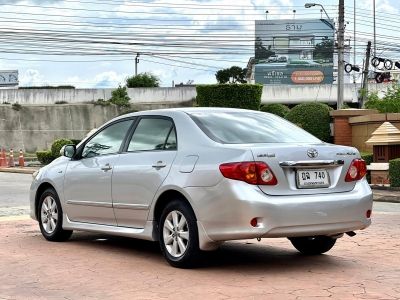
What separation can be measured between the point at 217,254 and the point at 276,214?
5.40 feet

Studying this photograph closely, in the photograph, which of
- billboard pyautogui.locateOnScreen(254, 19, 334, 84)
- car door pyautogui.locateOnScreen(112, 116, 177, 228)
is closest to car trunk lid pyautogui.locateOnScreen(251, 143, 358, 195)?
car door pyautogui.locateOnScreen(112, 116, 177, 228)

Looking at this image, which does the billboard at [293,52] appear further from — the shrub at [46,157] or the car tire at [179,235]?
the car tire at [179,235]

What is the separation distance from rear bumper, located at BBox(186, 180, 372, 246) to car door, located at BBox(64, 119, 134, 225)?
5.13 feet

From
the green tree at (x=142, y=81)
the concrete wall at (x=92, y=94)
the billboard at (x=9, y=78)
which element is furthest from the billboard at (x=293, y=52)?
the concrete wall at (x=92, y=94)

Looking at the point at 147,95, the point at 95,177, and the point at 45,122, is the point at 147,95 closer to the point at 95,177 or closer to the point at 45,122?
the point at 45,122

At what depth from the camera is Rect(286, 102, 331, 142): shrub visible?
86.4 ft

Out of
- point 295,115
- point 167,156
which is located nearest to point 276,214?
point 167,156

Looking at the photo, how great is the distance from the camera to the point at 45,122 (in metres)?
50.8

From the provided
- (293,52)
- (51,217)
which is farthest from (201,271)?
(293,52)

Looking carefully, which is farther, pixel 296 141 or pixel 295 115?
pixel 295 115

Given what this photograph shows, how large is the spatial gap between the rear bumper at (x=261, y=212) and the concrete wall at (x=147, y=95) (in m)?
51.3

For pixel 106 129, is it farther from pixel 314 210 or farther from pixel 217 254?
pixel 314 210

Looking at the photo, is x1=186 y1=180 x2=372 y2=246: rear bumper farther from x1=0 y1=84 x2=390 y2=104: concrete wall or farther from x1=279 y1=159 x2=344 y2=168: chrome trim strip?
x1=0 y1=84 x2=390 y2=104: concrete wall

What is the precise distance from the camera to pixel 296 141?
7.04 meters
